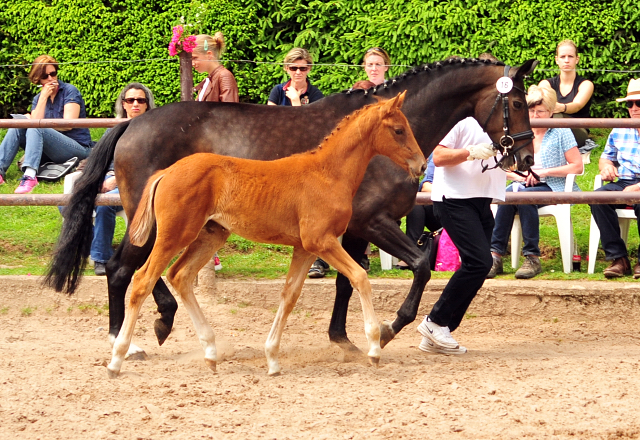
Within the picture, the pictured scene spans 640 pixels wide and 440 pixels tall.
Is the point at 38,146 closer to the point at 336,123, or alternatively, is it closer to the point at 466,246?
the point at 336,123

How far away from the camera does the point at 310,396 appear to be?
427cm

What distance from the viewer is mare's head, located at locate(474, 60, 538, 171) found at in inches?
205

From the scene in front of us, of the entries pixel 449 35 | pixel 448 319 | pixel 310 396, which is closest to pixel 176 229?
pixel 310 396

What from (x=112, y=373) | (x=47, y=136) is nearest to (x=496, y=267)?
(x=112, y=373)

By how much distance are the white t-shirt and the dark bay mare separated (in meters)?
0.13

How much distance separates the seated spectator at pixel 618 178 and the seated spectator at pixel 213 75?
3.11 meters

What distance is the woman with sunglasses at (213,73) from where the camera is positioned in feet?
22.1

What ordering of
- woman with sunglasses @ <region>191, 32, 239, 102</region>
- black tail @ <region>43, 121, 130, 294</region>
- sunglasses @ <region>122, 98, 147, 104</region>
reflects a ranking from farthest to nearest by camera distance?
sunglasses @ <region>122, 98, 147, 104</region> < woman with sunglasses @ <region>191, 32, 239, 102</region> < black tail @ <region>43, 121, 130, 294</region>

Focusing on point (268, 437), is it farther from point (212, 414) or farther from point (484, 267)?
point (484, 267)

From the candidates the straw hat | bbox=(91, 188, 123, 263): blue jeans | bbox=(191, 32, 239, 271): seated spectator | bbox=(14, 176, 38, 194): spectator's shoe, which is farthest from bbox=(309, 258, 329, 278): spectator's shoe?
the straw hat

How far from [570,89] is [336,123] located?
12.2 ft

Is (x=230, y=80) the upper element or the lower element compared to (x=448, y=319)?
upper

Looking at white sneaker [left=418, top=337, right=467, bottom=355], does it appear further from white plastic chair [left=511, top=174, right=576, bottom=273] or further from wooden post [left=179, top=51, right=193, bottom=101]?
wooden post [left=179, top=51, right=193, bottom=101]

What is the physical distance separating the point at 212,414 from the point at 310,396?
0.55 metres
